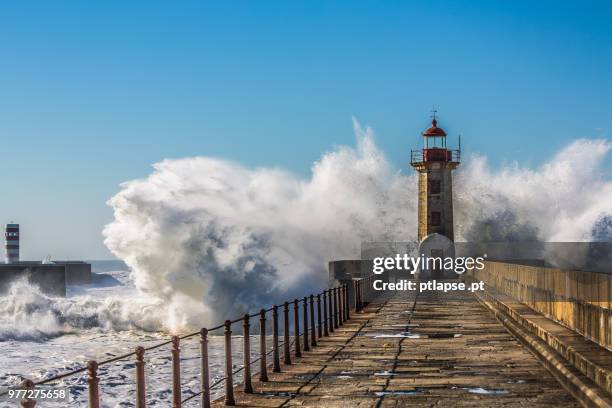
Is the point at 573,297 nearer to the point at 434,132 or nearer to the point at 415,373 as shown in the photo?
the point at 415,373

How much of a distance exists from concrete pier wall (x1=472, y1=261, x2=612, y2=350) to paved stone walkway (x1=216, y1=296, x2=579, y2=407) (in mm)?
793

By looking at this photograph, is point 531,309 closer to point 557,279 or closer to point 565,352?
point 557,279

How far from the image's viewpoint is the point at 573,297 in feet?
44.3

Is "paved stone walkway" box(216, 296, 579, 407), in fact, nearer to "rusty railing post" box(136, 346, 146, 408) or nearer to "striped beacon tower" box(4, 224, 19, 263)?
"rusty railing post" box(136, 346, 146, 408)

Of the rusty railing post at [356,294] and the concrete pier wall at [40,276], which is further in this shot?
the concrete pier wall at [40,276]

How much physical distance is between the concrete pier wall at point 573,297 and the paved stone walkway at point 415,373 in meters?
0.79

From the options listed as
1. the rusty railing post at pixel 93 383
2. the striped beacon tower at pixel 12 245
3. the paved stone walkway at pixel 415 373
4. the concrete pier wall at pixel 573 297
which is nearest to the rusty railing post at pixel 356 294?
the concrete pier wall at pixel 573 297

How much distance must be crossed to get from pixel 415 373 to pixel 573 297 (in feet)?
9.94

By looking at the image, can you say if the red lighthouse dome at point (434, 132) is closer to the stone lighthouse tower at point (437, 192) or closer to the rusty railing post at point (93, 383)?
the stone lighthouse tower at point (437, 192)

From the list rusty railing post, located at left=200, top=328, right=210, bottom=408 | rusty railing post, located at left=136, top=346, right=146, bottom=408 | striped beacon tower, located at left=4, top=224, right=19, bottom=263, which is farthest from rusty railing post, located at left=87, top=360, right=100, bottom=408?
striped beacon tower, located at left=4, top=224, right=19, bottom=263

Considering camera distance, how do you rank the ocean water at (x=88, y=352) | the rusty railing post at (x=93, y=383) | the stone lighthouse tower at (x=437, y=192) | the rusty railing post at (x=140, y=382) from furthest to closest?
the stone lighthouse tower at (x=437, y=192) → the ocean water at (x=88, y=352) → the rusty railing post at (x=140, y=382) → the rusty railing post at (x=93, y=383)

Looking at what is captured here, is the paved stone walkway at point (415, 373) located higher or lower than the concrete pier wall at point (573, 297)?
lower

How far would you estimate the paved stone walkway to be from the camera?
9.70 meters

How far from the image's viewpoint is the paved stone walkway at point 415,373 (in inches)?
382
